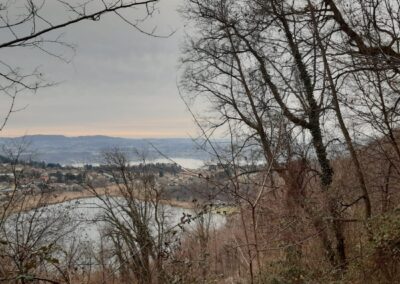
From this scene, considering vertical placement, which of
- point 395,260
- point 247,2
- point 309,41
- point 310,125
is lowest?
point 395,260

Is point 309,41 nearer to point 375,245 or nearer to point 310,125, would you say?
point 310,125

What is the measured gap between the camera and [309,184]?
34.3ft

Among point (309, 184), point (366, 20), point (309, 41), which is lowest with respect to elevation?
point (309, 184)

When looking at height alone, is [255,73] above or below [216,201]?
above

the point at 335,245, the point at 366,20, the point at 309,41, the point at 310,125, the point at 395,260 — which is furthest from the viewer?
the point at 310,125

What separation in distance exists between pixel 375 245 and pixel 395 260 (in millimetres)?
433

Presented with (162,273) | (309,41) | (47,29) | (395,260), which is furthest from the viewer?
(309,41)

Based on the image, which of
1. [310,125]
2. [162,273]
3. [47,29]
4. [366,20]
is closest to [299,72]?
[310,125]

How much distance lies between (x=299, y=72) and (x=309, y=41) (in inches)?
57.6

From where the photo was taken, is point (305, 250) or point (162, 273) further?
point (305, 250)

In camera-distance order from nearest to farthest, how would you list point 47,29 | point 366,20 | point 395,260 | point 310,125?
point 47,29 < point 366,20 < point 395,260 < point 310,125

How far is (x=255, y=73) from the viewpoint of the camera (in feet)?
37.5

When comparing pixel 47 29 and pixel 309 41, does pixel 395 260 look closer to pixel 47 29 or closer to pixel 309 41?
pixel 309 41

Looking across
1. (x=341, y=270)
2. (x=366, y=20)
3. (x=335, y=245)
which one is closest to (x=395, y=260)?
(x=341, y=270)
